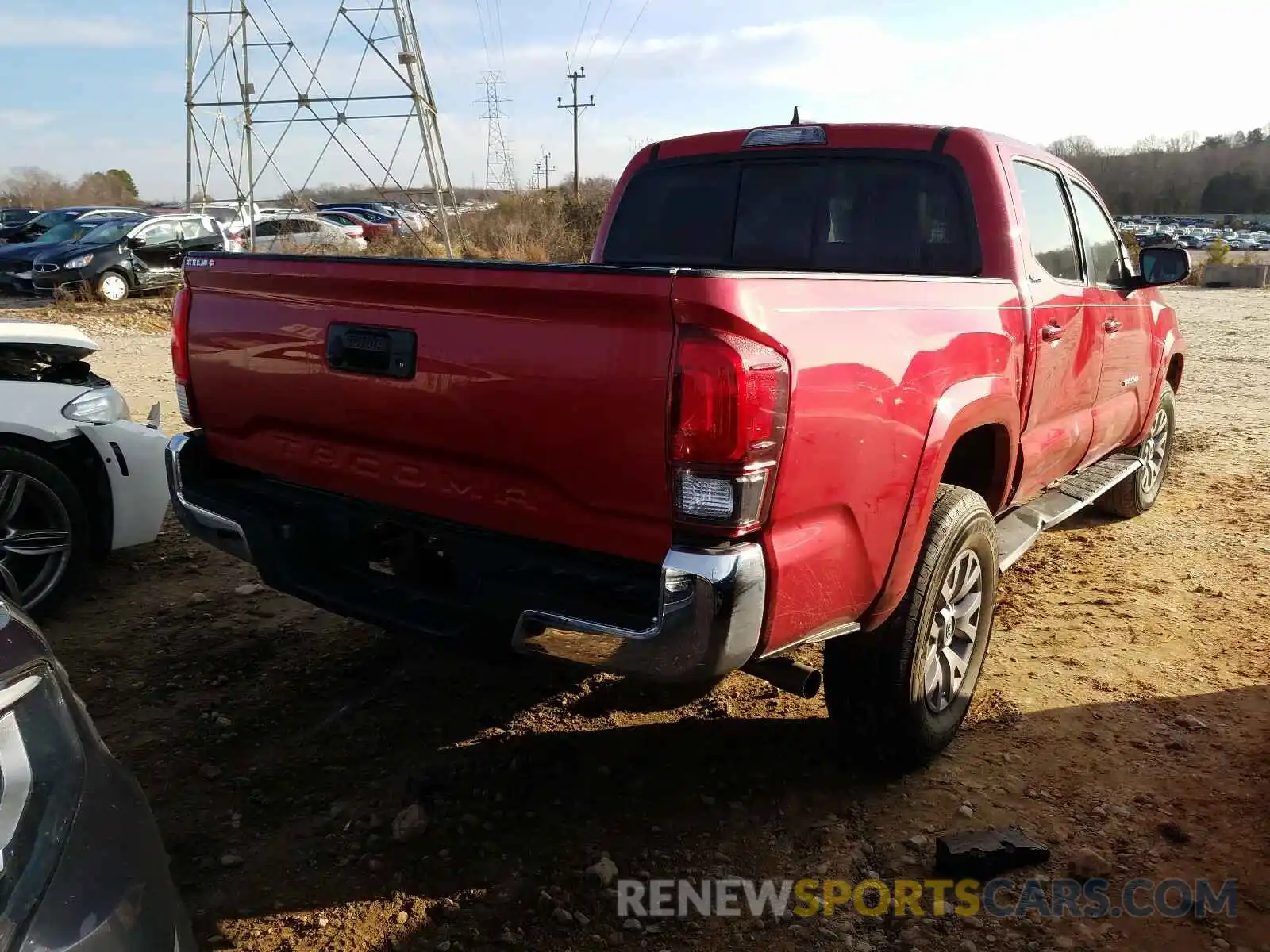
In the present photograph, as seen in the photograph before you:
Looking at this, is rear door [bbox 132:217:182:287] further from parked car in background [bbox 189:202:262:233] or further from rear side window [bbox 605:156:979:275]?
rear side window [bbox 605:156:979:275]

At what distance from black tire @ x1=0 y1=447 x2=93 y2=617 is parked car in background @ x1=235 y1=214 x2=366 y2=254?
1846 cm

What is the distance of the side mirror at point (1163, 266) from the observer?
458 cm

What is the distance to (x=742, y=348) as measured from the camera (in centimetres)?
210

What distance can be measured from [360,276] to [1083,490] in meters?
3.63

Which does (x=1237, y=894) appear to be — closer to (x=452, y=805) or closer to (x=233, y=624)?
(x=452, y=805)

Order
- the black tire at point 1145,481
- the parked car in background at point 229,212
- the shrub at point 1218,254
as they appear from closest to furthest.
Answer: the black tire at point 1145,481, the parked car in background at point 229,212, the shrub at point 1218,254

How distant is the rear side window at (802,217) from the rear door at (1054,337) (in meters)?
0.32

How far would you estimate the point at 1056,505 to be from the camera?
4371 millimetres

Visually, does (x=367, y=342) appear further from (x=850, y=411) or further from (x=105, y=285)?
(x=105, y=285)

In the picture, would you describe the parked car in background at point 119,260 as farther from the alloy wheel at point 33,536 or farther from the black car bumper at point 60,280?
the alloy wheel at point 33,536

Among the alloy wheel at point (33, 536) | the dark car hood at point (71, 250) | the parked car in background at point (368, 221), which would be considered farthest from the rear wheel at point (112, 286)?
the alloy wheel at point (33, 536)

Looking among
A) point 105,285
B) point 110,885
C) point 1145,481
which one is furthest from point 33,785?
point 105,285

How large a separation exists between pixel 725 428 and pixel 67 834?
139 centimetres

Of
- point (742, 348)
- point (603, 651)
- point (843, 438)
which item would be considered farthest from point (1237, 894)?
point (742, 348)
